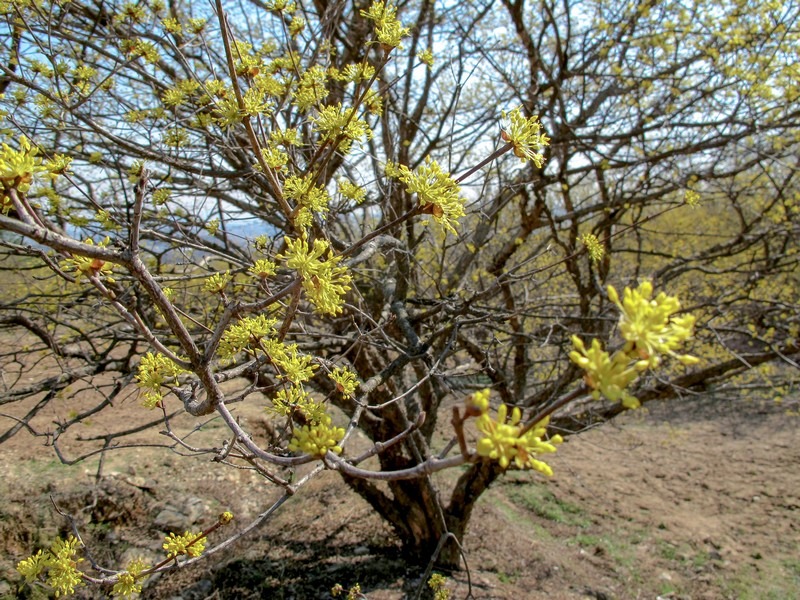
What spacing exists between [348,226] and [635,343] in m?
4.01

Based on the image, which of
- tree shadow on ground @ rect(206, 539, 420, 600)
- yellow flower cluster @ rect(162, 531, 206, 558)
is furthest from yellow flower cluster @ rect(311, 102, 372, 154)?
tree shadow on ground @ rect(206, 539, 420, 600)

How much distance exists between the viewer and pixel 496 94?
6164mm

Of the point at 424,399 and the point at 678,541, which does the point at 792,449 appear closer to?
the point at 678,541

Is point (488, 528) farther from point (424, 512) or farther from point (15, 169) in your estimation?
point (15, 169)

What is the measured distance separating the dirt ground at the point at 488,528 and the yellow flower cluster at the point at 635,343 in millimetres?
3481

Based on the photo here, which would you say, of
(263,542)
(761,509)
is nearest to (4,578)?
(263,542)

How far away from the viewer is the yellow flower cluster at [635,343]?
67cm

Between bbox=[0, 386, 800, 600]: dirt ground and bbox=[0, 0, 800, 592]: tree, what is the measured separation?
64 centimetres

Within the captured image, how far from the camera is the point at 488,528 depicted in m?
5.12

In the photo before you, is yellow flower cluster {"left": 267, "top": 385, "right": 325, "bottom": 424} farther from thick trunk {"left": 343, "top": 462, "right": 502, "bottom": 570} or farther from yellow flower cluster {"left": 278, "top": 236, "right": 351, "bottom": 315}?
thick trunk {"left": 343, "top": 462, "right": 502, "bottom": 570}

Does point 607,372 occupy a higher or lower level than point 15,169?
lower

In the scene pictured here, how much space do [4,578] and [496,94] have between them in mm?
6957

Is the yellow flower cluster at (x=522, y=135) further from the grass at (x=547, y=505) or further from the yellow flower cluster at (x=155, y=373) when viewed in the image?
the grass at (x=547, y=505)

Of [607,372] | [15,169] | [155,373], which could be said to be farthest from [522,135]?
[155,373]
